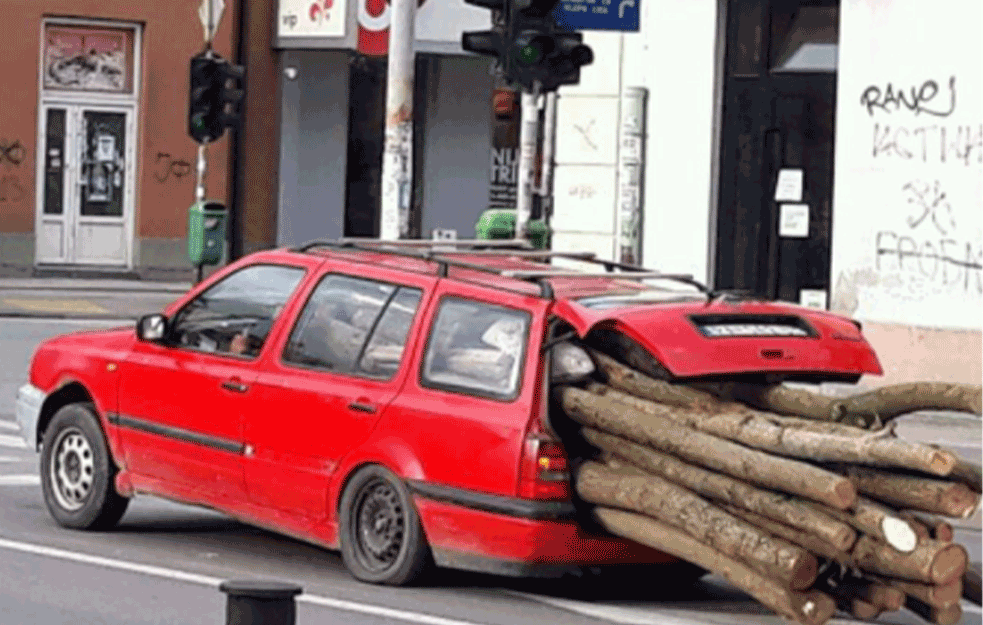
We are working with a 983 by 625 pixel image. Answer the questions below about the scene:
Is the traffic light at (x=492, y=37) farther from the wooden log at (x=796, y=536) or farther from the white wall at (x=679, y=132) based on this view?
the wooden log at (x=796, y=536)

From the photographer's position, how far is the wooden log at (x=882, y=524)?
10.0m

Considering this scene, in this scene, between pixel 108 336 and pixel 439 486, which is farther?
pixel 108 336

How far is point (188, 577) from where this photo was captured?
11.6 metres

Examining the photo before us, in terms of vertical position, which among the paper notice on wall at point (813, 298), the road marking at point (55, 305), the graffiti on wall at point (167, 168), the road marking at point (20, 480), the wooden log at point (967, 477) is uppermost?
the graffiti on wall at point (167, 168)

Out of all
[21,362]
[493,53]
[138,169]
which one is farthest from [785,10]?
[138,169]

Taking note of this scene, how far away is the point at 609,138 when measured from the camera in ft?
76.1

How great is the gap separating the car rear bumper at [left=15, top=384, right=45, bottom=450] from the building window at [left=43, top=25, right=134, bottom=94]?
23.4 m

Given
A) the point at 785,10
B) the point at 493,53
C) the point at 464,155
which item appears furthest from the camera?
the point at 464,155

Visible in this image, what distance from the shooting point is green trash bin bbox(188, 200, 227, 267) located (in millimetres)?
32438

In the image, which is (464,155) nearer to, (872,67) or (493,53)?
(872,67)

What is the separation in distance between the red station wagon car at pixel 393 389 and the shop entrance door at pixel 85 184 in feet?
77.9

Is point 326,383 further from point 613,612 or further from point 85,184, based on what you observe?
point 85,184

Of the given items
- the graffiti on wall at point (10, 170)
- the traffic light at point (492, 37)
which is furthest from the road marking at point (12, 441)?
the graffiti on wall at point (10, 170)

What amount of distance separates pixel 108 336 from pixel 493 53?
550 cm
